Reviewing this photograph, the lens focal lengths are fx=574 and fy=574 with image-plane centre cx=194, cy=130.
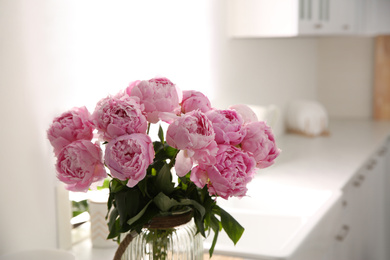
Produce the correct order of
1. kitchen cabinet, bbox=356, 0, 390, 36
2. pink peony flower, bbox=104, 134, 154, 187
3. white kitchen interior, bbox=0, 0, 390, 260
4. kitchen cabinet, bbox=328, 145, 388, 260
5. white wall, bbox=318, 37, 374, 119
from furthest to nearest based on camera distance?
white wall, bbox=318, 37, 374, 119
kitchen cabinet, bbox=356, 0, 390, 36
kitchen cabinet, bbox=328, 145, 388, 260
white kitchen interior, bbox=0, 0, 390, 260
pink peony flower, bbox=104, 134, 154, 187

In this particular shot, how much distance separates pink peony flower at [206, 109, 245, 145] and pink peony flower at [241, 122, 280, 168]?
Result: 0.06ft

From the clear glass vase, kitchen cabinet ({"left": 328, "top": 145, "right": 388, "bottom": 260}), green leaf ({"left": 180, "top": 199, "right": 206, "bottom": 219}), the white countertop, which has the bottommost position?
kitchen cabinet ({"left": 328, "top": 145, "right": 388, "bottom": 260})

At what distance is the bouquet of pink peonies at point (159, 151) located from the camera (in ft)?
3.21

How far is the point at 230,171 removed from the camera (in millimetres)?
991

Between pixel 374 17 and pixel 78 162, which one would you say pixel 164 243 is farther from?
pixel 374 17

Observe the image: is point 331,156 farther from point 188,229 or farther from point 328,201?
point 188,229

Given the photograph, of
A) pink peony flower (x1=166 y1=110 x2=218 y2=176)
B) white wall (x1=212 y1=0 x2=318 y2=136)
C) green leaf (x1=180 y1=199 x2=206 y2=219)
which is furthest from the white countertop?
pink peony flower (x1=166 y1=110 x2=218 y2=176)

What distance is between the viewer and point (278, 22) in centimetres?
279

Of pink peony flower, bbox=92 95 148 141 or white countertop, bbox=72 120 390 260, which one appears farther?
white countertop, bbox=72 120 390 260

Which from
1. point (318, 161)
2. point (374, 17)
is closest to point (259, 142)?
point (318, 161)

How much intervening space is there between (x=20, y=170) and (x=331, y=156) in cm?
188

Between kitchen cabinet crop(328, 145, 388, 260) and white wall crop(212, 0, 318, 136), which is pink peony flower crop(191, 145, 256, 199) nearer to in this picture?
kitchen cabinet crop(328, 145, 388, 260)

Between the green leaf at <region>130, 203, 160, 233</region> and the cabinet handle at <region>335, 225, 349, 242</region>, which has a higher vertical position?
the green leaf at <region>130, 203, 160, 233</region>

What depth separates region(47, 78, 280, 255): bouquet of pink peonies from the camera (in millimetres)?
979
